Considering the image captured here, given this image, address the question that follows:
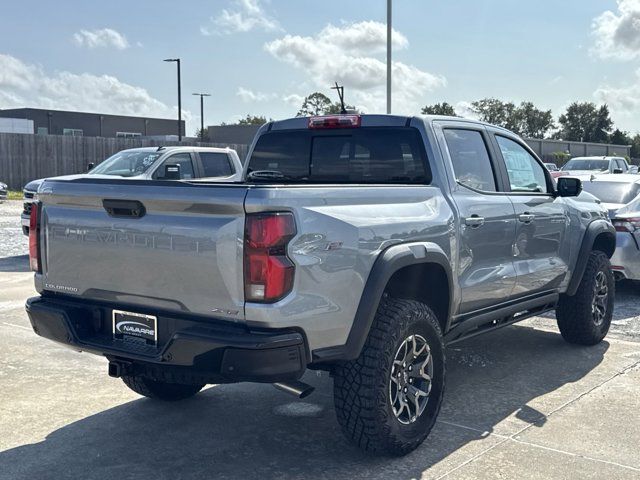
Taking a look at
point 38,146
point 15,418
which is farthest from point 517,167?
point 38,146

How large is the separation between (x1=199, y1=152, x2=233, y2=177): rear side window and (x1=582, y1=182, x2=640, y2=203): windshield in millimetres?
6020

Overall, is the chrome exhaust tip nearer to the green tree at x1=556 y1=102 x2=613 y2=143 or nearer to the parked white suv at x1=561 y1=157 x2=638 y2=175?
the parked white suv at x1=561 y1=157 x2=638 y2=175

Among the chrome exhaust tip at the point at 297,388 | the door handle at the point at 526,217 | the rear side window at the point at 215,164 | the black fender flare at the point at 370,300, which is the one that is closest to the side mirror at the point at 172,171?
the rear side window at the point at 215,164

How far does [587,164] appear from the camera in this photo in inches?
985

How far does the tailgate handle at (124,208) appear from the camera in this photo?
3.89 meters

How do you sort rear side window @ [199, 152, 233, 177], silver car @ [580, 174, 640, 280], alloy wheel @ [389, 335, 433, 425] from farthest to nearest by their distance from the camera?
rear side window @ [199, 152, 233, 177], silver car @ [580, 174, 640, 280], alloy wheel @ [389, 335, 433, 425]

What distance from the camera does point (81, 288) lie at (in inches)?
165

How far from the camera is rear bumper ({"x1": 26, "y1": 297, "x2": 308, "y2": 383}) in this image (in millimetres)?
3553

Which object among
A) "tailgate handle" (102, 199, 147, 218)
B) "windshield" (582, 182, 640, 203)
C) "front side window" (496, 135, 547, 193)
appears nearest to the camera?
"tailgate handle" (102, 199, 147, 218)

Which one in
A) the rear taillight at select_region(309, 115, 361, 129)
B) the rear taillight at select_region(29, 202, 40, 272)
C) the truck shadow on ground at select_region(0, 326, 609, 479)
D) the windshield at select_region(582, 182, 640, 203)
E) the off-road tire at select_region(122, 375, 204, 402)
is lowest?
the truck shadow on ground at select_region(0, 326, 609, 479)

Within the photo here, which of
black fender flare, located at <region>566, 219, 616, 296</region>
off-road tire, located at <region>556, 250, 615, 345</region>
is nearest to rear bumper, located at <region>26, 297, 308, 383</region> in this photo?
black fender flare, located at <region>566, 219, 616, 296</region>

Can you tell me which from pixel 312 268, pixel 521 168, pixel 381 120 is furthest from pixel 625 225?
pixel 312 268

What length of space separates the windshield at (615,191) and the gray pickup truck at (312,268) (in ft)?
13.9

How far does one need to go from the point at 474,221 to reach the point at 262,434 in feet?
6.25
